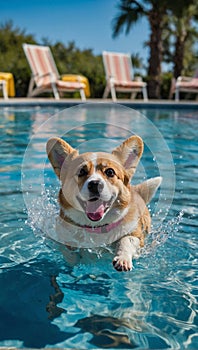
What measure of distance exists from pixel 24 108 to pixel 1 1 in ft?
97.8

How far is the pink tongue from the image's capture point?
2138 mm

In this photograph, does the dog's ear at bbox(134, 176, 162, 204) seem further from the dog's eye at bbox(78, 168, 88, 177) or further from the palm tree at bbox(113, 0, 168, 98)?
the palm tree at bbox(113, 0, 168, 98)

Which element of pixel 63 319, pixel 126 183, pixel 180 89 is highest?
pixel 126 183

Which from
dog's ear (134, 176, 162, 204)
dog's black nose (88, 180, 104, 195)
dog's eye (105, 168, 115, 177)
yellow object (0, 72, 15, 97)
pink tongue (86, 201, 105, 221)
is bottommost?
yellow object (0, 72, 15, 97)

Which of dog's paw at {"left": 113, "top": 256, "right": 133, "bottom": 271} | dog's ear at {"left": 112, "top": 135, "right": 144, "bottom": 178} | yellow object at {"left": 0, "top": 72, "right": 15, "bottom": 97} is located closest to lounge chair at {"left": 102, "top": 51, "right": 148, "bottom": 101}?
yellow object at {"left": 0, "top": 72, "right": 15, "bottom": 97}

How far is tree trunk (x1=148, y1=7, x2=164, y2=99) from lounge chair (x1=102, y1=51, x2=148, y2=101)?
282 centimetres

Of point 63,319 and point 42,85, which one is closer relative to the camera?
point 63,319

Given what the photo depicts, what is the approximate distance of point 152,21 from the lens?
18.9 m

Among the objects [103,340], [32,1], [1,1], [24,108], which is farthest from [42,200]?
[32,1]

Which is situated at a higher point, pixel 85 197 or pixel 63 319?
pixel 85 197

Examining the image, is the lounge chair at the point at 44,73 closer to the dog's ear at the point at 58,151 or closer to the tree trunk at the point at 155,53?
the tree trunk at the point at 155,53

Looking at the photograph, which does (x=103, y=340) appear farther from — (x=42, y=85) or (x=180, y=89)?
(x=180, y=89)

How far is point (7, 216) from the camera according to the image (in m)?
3.48

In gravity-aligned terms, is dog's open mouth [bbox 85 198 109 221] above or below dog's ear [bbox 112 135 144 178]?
below
